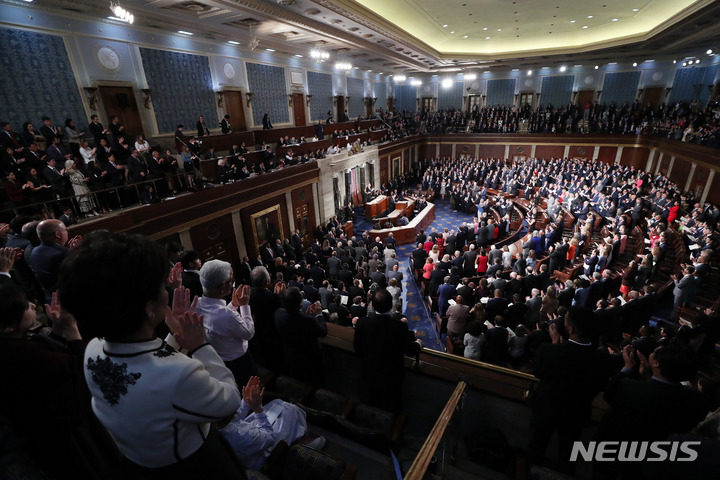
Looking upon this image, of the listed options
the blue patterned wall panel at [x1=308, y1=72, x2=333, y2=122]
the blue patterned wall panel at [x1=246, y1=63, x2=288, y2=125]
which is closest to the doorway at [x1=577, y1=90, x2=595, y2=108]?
the blue patterned wall panel at [x1=308, y1=72, x2=333, y2=122]

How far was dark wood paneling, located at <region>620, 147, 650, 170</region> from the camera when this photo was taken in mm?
18750

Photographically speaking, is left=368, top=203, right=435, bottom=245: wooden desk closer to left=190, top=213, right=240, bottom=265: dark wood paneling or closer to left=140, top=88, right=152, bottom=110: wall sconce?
left=190, top=213, right=240, bottom=265: dark wood paneling

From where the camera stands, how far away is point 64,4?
24.1ft

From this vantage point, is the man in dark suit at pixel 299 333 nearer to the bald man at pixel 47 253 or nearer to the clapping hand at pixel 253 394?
the clapping hand at pixel 253 394

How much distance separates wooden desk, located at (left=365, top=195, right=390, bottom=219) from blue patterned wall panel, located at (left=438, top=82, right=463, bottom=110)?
1607cm

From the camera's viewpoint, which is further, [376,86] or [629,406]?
[376,86]

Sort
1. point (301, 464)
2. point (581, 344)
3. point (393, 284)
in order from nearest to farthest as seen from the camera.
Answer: point (301, 464) → point (581, 344) → point (393, 284)

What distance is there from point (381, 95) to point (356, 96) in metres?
4.71

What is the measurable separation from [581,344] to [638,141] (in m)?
22.6

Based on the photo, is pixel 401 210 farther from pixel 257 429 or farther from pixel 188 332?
pixel 188 332

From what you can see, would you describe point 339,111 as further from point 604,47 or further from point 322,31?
point 604,47

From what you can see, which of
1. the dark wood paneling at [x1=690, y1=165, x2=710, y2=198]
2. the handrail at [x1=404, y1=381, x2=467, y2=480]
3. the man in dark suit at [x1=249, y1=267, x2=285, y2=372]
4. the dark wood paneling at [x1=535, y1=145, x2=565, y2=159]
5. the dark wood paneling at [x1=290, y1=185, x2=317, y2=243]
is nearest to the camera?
the handrail at [x1=404, y1=381, x2=467, y2=480]

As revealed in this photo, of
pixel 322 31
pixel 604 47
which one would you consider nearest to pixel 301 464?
pixel 322 31

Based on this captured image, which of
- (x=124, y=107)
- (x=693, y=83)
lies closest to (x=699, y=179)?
(x=693, y=83)
